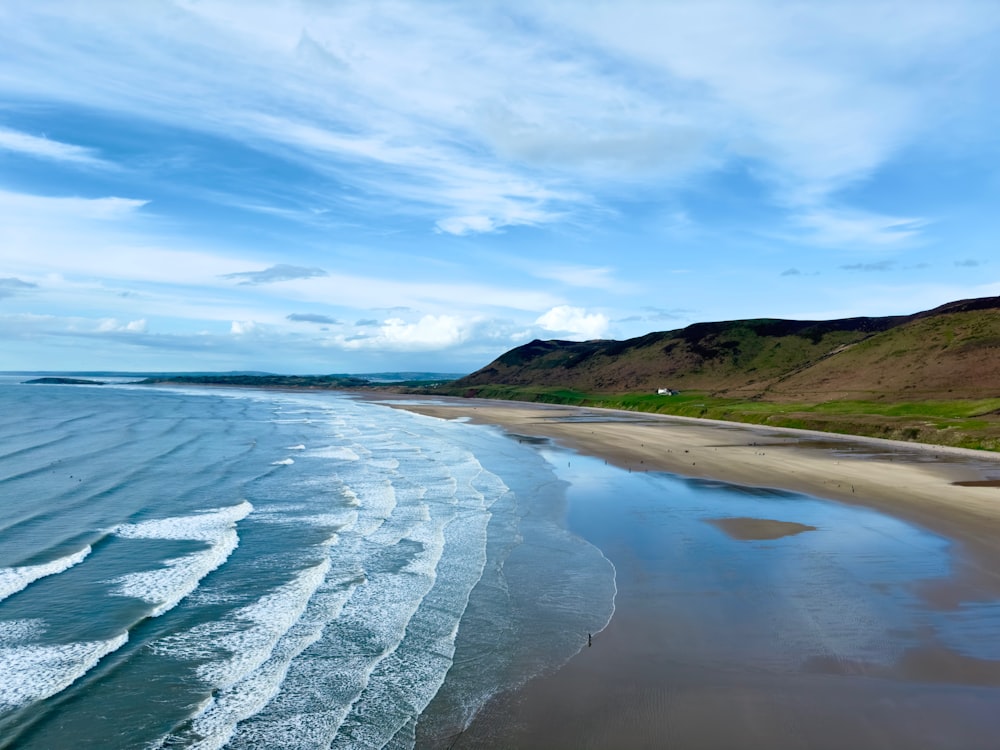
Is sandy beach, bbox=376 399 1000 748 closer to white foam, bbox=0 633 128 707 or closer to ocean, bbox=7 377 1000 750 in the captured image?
ocean, bbox=7 377 1000 750

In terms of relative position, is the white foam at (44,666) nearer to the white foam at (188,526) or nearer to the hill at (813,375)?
the white foam at (188,526)

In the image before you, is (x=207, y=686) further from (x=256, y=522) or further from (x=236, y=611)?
(x=256, y=522)

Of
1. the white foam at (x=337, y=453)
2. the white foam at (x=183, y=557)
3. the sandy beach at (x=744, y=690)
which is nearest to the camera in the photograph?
the sandy beach at (x=744, y=690)

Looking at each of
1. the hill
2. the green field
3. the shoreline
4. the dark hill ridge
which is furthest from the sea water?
the dark hill ridge

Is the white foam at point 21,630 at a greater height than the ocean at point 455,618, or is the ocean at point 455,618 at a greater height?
the ocean at point 455,618

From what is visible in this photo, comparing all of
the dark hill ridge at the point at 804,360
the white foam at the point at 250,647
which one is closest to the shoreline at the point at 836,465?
the white foam at the point at 250,647

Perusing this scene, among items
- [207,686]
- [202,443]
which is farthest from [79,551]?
[202,443]
